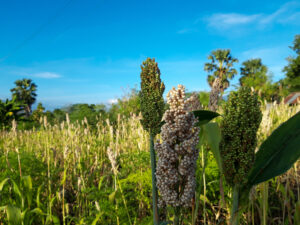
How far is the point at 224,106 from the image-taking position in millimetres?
1187

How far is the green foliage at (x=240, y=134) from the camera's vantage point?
1.09 meters

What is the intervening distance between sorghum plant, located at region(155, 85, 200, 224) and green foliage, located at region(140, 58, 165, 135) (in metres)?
0.44

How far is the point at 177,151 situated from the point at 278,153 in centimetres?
53

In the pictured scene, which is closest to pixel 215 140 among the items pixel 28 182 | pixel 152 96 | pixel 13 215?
pixel 152 96

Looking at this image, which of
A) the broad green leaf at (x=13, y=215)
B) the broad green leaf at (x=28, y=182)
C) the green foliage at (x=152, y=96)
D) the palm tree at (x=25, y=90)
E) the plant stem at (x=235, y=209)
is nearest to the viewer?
the plant stem at (x=235, y=209)

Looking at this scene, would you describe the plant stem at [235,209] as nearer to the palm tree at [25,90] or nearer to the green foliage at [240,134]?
the green foliage at [240,134]

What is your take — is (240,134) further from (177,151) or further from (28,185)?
(28,185)

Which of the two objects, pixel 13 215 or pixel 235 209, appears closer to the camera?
pixel 235 209

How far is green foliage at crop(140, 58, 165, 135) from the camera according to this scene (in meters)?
1.50

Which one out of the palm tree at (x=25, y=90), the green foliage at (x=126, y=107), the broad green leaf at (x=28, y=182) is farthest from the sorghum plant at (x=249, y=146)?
the palm tree at (x=25, y=90)

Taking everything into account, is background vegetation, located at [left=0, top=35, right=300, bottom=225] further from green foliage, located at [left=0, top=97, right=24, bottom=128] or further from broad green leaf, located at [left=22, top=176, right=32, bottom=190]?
green foliage, located at [left=0, top=97, right=24, bottom=128]

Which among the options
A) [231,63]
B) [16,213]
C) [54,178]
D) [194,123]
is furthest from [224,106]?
[231,63]

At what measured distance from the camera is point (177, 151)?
3.38 feet

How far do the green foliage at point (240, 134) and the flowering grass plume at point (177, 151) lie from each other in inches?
8.3
